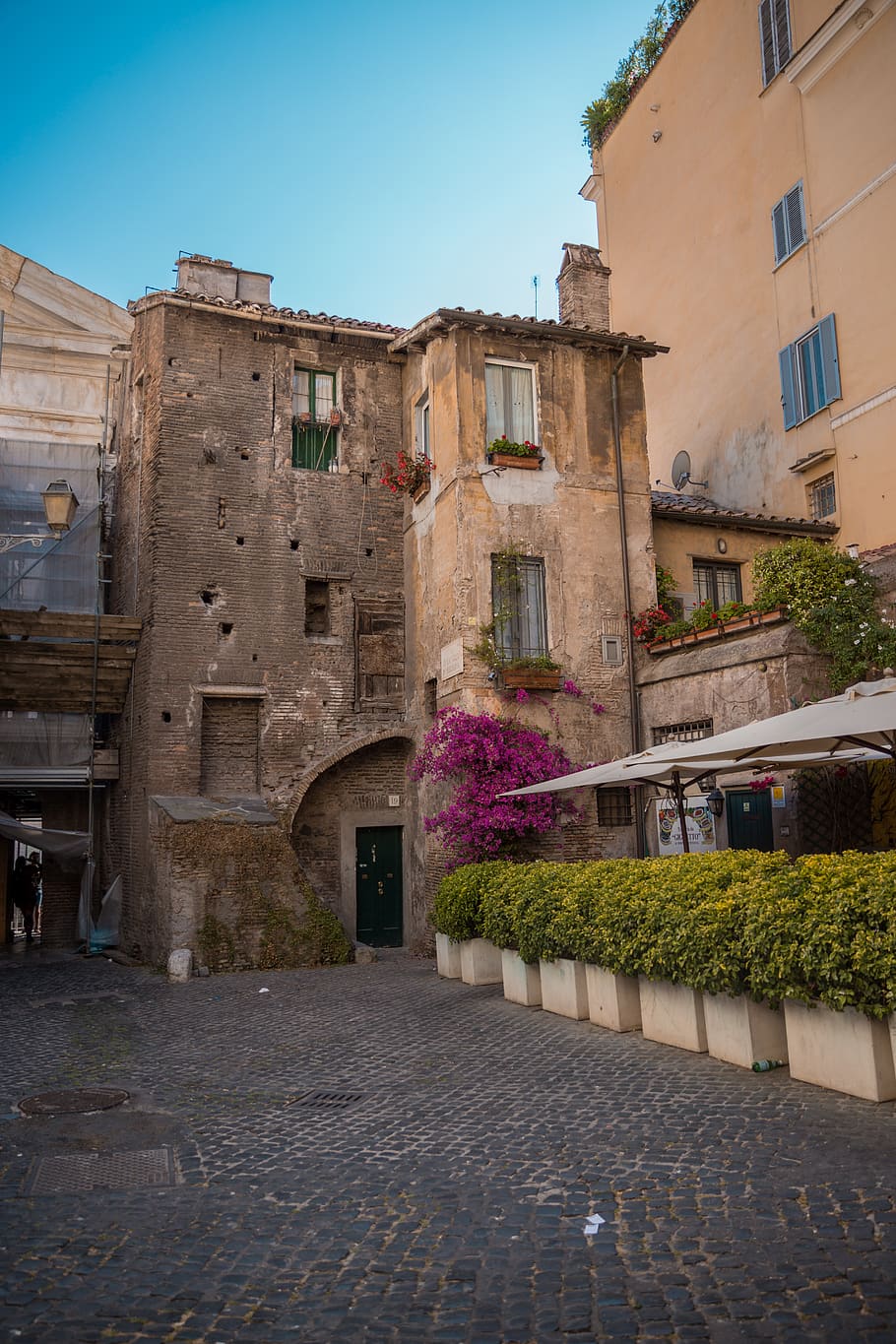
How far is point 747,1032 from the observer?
22.6 feet

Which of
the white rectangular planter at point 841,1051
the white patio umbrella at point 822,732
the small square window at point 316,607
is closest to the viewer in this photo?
the white rectangular planter at point 841,1051

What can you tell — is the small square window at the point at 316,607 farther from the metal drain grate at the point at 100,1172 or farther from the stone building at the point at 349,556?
the metal drain grate at the point at 100,1172

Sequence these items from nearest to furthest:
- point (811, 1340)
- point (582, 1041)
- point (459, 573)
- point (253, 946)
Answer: point (811, 1340), point (582, 1041), point (253, 946), point (459, 573)

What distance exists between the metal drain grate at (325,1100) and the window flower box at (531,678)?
26.2ft

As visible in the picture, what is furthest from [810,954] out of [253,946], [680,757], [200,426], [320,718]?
[200,426]

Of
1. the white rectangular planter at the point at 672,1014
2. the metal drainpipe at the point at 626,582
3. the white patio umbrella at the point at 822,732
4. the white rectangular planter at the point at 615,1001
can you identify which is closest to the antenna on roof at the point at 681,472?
the metal drainpipe at the point at 626,582

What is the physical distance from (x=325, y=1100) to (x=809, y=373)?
1550 cm

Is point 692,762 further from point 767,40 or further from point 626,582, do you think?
point 767,40

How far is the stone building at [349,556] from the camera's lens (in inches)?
589

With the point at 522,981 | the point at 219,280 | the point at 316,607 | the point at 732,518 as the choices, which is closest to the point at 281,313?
the point at 219,280

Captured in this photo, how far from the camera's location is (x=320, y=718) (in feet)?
53.3

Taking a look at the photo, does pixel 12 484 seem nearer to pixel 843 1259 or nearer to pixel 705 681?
pixel 705 681

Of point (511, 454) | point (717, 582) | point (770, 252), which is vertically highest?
point (770, 252)

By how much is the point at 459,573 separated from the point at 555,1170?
33.9 feet
